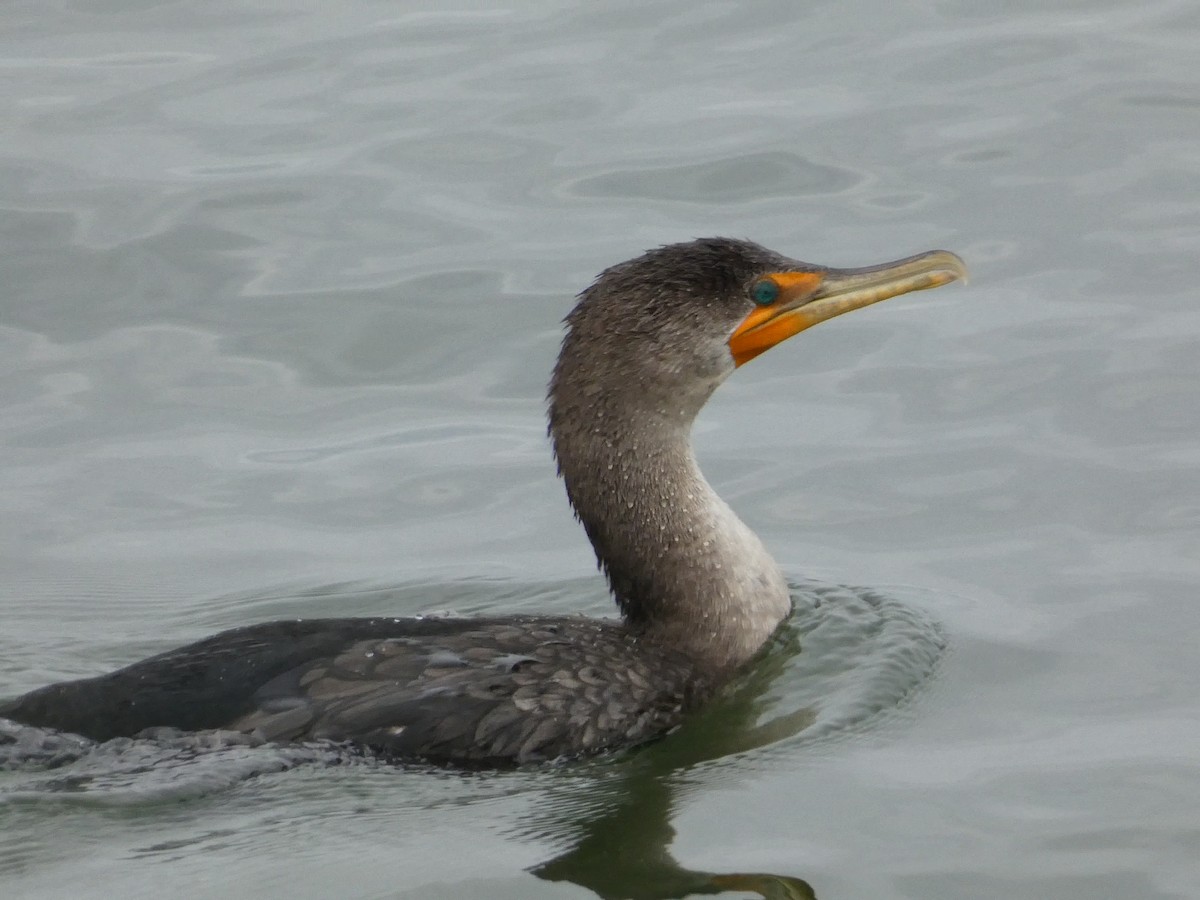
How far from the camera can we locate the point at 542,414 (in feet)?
30.6

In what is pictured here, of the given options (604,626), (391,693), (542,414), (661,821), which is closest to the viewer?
(661,821)

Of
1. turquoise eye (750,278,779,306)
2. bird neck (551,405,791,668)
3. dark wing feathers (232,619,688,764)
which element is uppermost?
turquoise eye (750,278,779,306)

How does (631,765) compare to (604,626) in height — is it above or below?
below

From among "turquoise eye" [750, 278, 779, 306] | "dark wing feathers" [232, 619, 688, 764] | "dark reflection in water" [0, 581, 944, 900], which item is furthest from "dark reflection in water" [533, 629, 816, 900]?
"turquoise eye" [750, 278, 779, 306]

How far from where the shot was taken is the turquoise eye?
6.97 meters

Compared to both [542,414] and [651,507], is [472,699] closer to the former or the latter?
[651,507]

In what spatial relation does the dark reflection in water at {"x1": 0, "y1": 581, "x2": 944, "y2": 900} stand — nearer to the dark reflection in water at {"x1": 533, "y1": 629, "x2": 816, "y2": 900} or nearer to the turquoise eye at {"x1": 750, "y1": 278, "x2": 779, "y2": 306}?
the dark reflection in water at {"x1": 533, "y1": 629, "x2": 816, "y2": 900}

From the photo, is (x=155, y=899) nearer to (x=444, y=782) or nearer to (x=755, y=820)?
(x=444, y=782)

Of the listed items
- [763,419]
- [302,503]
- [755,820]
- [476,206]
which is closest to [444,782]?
[755,820]

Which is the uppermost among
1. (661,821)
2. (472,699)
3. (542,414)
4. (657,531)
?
(542,414)

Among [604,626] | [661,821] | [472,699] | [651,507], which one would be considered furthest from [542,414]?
[661,821]

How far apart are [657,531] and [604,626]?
0.36 metres

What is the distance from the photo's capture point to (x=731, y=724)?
6.63 meters

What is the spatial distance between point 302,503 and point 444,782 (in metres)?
2.77
